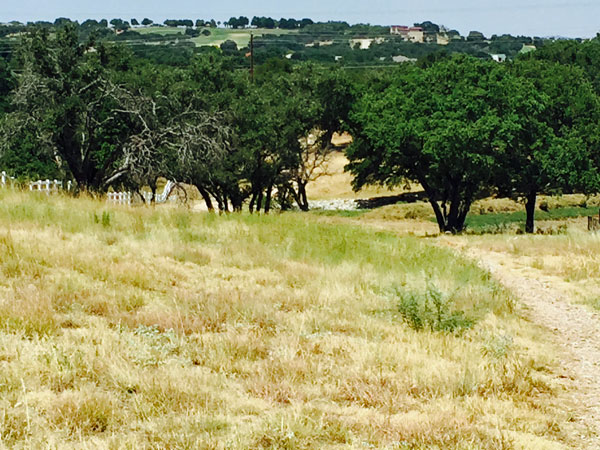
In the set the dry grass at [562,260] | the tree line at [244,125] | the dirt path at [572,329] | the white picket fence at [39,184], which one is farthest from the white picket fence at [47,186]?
the dry grass at [562,260]

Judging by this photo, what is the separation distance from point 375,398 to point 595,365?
3.48 metres

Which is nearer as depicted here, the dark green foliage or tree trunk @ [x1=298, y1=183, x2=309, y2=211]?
the dark green foliage

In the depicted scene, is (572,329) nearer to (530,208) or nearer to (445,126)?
(445,126)

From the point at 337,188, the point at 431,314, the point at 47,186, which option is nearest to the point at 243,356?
the point at 431,314

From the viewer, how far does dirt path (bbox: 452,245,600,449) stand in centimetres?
651

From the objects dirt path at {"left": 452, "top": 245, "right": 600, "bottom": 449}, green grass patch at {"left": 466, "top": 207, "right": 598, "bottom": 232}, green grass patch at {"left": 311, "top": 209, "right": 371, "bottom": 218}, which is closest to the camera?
dirt path at {"left": 452, "top": 245, "right": 600, "bottom": 449}

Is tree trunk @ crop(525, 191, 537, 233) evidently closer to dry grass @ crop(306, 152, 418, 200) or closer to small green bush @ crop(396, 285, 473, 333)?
dry grass @ crop(306, 152, 418, 200)

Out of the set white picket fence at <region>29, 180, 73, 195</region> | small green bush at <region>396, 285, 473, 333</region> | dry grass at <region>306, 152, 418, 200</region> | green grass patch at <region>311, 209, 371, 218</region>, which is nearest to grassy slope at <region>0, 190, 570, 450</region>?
small green bush at <region>396, 285, 473, 333</region>

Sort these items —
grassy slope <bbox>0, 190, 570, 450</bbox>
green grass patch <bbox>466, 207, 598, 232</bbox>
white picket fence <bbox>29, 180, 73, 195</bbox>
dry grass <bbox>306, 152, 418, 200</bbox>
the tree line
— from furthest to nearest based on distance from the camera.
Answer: dry grass <bbox>306, 152, 418, 200</bbox>, green grass patch <bbox>466, 207, 598, 232</bbox>, the tree line, white picket fence <bbox>29, 180, 73, 195</bbox>, grassy slope <bbox>0, 190, 570, 450</bbox>

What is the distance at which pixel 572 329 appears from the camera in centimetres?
1023

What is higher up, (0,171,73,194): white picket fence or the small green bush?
(0,171,73,194): white picket fence

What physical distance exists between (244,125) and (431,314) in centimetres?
2493

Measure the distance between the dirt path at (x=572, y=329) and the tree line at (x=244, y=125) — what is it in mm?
12573

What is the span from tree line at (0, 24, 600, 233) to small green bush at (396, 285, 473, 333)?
14.9m
